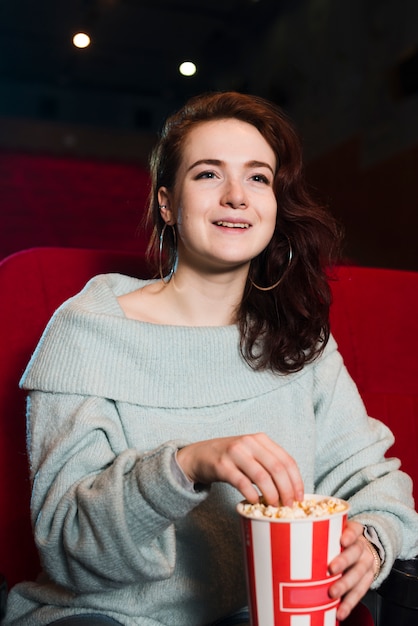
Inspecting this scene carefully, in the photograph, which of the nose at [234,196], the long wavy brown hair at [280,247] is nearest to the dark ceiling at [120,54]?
the long wavy brown hair at [280,247]

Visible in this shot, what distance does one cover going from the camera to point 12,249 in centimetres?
213

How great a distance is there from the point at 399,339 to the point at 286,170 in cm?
54

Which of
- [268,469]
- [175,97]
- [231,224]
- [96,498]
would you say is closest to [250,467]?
[268,469]

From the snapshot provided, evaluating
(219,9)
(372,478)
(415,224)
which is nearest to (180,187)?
(372,478)

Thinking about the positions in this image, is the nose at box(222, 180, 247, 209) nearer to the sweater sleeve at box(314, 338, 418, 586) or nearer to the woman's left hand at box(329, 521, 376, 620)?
the sweater sleeve at box(314, 338, 418, 586)

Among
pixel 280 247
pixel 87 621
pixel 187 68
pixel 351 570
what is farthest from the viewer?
pixel 187 68

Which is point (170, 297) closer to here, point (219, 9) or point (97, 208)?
point (97, 208)

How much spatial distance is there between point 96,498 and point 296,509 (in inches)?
11.0

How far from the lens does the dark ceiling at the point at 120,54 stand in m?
2.02

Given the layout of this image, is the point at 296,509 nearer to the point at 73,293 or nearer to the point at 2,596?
the point at 2,596

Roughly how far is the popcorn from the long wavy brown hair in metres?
0.49

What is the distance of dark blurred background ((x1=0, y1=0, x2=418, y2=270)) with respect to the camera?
2.07m

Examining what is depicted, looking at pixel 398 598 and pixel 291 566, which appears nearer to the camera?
pixel 291 566

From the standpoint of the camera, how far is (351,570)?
91cm
